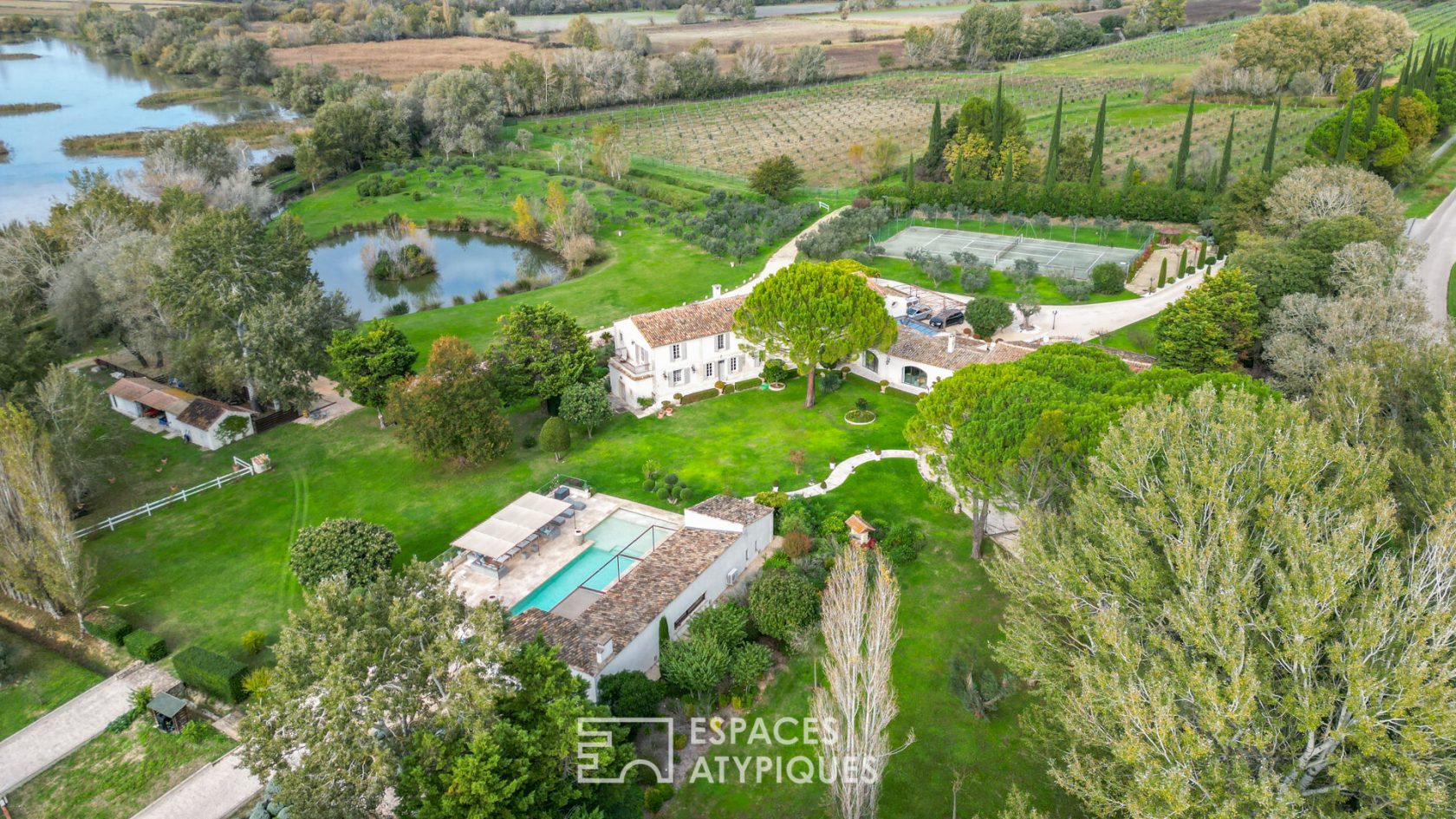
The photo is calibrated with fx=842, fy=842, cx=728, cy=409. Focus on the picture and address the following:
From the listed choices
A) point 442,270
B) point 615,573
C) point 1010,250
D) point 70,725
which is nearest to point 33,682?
point 70,725

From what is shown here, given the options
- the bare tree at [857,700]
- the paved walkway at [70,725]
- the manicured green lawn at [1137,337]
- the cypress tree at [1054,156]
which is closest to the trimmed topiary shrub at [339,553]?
the paved walkway at [70,725]

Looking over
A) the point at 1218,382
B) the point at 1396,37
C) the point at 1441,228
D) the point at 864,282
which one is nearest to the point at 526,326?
the point at 864,282

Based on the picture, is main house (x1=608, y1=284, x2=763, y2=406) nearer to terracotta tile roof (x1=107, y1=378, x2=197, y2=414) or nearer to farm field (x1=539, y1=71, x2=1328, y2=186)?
terracotta tile roof (x1=107, y1=378, x2=197, y2=414)

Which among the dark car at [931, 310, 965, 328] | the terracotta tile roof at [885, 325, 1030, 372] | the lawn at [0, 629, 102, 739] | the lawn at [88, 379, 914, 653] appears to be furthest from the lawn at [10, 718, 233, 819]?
the dark car at [931, 310, 965, 328]

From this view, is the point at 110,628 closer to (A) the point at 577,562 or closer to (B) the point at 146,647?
(B) the point at 146,647

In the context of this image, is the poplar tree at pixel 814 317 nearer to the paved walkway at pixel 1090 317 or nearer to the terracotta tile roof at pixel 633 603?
the paved walkway at pixel 1090 317

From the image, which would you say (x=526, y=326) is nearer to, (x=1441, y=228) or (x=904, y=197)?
(x=904, y=197)

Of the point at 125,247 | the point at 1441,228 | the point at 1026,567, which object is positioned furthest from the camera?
the point at 1441,228
